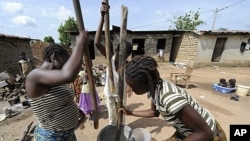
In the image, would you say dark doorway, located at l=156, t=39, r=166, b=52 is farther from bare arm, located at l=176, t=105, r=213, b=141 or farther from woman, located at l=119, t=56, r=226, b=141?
bare arm, located at l=176, t=105, r=213, b=141

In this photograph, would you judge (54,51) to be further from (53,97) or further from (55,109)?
(55,109)

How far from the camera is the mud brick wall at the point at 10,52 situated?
29.7ft

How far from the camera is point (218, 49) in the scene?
1336cm

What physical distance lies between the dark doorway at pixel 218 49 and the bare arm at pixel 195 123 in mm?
13725

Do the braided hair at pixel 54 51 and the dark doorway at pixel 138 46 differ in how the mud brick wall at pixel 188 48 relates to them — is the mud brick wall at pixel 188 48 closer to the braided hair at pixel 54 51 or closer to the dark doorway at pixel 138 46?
the dark doorway at pixel 138 46

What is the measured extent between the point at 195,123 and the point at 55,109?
1.13 metres

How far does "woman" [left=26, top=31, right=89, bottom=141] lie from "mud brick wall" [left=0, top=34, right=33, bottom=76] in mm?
9111

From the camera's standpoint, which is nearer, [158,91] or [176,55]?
[158,91]

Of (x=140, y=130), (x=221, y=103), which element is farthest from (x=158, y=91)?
A: (x=221, y=103)

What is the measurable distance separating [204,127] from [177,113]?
21 cm

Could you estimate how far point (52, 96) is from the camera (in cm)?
148

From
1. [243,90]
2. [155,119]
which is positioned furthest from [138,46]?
[155,119]

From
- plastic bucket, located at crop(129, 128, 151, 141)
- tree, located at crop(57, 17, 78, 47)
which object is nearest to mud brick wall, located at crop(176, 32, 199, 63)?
plastic bucket, located at crop(129, 128, 151, 141)

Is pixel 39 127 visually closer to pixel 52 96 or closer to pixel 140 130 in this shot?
pixel 52 96
